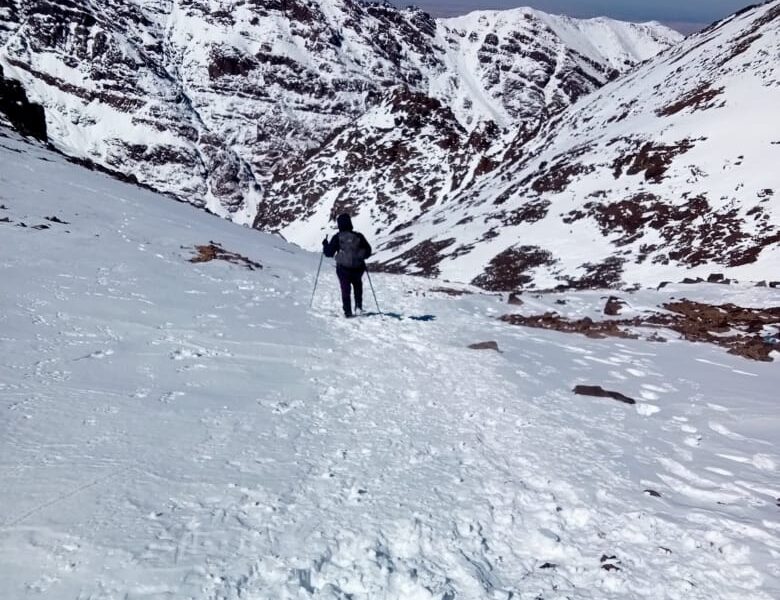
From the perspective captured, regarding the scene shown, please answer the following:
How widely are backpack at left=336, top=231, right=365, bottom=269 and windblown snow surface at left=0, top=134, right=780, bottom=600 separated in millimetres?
1435

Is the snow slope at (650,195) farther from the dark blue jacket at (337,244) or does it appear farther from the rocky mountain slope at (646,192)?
the dark blue jacket at (337,244)

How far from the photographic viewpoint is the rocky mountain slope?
40.2m

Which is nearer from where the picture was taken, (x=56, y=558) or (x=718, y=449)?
(x=56, y=558)

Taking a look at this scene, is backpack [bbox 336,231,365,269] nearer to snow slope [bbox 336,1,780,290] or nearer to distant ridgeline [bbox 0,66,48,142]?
snow slope [bbox 336,1,780,290]

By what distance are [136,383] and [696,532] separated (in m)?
5.98

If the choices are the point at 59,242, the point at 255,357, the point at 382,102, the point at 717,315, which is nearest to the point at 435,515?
the point at 255,357

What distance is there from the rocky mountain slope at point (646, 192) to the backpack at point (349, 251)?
27371 millimetres

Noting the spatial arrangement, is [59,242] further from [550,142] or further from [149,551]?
[550,142]

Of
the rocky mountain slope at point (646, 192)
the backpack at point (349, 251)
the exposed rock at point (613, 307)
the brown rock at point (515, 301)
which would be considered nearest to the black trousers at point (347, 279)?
the backpack at point (349, 251)

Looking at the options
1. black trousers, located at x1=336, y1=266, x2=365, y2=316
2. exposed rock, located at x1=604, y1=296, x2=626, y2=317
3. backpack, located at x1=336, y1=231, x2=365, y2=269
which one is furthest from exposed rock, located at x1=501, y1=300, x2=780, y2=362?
backpack, located at x1=336, y1=231, x2=365, y2=269

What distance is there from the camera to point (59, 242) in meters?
14.0

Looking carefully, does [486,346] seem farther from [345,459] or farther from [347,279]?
[345,459]

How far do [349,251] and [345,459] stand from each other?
7.56m

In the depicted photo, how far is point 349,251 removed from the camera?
13188 mm
